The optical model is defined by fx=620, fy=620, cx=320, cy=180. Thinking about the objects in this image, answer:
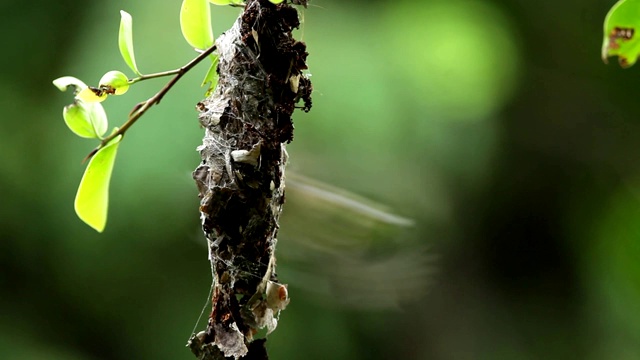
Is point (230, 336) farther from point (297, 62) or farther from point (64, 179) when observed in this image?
point (64, 179)

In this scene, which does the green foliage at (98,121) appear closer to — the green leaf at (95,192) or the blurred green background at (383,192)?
the green leaf at (95,192)

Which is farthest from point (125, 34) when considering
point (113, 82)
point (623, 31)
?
point (623, 31)

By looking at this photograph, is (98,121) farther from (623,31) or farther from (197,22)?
(623,31)

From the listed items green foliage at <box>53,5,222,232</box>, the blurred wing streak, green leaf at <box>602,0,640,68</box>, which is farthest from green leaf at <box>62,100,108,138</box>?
the blurred wing streak

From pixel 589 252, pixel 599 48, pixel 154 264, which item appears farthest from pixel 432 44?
pixel 154 264

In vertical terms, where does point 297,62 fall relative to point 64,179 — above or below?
above

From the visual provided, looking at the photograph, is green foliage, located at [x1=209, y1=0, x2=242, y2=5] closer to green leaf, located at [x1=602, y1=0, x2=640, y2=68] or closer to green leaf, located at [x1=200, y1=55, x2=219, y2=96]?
green leaf, located at [x1=200, y1=55, x2=219, y2=96]

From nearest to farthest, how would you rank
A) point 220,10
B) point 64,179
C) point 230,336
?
point 230,336 < point 220,10 < point 64,179
